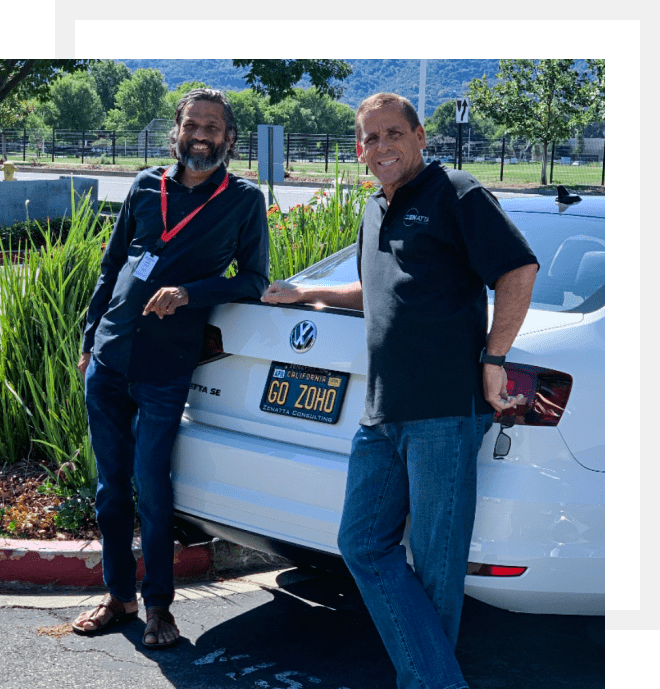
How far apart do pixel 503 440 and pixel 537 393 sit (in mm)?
170

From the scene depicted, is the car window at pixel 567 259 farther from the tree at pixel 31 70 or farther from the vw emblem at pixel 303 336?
the tree at pixel 31 70

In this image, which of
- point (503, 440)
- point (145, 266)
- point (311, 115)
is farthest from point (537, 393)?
point (311, 115)

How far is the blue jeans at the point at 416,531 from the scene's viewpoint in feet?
8.83

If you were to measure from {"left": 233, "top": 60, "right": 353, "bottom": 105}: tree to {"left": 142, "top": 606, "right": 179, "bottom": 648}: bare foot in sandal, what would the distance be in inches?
636

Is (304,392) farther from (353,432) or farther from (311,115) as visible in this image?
(311,115)

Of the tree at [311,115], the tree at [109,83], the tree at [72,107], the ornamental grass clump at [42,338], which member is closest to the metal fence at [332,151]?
the ornamental grass clump at [42,338]

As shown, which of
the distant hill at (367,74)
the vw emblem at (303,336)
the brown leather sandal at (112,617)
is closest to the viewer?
the vw emblem at (303,336)

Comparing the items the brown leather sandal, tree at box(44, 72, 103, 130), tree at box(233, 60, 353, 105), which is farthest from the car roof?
tree at box(44, 72, 103, 130)

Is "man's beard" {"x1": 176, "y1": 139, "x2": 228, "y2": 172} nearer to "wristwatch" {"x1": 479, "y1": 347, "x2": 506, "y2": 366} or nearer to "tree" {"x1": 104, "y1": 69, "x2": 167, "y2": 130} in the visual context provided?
"wristwatch" {"x1": 479, "y1": 347, "x2": 506, "y2": 366}

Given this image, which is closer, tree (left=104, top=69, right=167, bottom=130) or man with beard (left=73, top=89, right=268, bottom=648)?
man with beard (left=73, top=89, right=268, bottom=648)

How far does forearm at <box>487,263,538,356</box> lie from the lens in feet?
8.58

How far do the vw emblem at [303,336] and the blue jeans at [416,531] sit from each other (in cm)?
44

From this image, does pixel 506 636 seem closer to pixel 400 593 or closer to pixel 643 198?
pixel 400 593

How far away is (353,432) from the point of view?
3.09 meters
